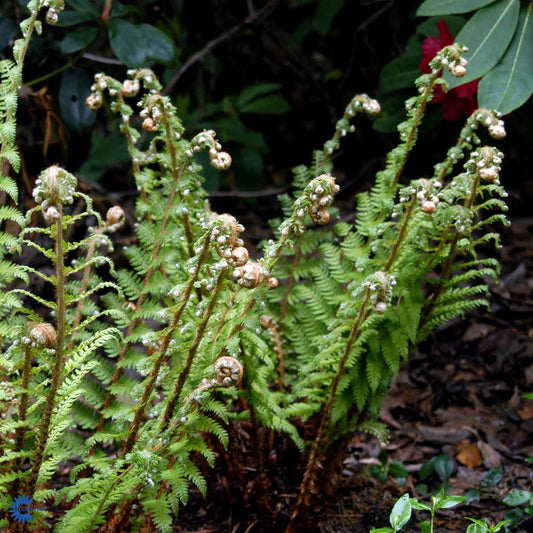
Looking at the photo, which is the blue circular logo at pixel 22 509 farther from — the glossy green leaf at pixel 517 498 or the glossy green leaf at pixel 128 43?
the glossy green leaf at pixel 128 43

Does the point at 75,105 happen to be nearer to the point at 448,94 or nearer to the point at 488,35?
the point at 448,94

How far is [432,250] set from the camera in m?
1.89

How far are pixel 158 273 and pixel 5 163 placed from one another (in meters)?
0.57

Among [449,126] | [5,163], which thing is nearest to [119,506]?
[5,163]

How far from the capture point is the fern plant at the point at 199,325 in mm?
1406

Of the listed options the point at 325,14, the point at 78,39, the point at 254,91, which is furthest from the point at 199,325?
the point at 254,91

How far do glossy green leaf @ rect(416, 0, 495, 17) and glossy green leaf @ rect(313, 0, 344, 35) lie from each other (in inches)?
55.0

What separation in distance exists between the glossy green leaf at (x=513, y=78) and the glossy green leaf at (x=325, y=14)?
147 cm

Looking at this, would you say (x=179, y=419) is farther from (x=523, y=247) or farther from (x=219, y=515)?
(x=523, y=247)

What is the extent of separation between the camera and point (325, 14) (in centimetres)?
364

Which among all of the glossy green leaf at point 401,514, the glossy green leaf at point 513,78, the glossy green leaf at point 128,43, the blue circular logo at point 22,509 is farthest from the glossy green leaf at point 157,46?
the glossy green leaf at point 401,514

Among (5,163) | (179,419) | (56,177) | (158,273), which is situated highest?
(56,177)

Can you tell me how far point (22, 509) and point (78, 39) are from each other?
6.13 feet

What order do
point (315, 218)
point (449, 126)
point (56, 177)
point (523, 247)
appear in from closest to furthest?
point (56, 177) → point (315, 218) → point (449, 126) → point (523, 247)
